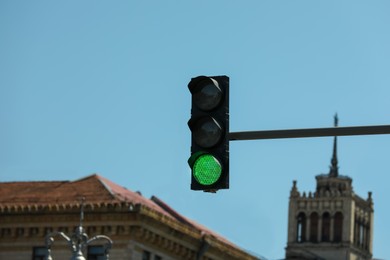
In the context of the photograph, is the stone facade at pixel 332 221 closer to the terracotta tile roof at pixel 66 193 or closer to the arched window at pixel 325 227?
the arched window at pixel 325 227

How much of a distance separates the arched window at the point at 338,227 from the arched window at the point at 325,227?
768 mm

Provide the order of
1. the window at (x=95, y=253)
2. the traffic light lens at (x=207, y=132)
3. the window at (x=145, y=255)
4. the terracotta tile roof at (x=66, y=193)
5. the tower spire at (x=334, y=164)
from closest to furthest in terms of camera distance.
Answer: the traffic light lens at (x=207, y=132), the window at (x=95, y=253), the window at (x=145, y=255), the terracotta tile roof at (x=66, y=193), the tower spire at (x=334, y=164)

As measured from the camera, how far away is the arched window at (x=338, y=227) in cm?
17812

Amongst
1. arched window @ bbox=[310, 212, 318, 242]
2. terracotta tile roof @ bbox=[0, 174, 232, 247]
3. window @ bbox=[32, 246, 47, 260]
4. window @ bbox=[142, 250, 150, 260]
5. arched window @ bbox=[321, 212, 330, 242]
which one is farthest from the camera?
arched window @ bbox=[310, 212, 318, 242]

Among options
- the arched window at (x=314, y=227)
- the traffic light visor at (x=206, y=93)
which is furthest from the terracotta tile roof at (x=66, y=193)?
the arched window at (x=314, y=227)

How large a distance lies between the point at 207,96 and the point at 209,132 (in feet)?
1.34

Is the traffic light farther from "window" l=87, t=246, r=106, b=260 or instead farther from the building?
the building

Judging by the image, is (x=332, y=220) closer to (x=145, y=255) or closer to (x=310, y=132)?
(x=145, y=255)

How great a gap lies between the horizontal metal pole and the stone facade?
152 metres

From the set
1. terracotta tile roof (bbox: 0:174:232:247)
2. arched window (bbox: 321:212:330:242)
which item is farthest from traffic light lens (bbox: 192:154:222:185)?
arched window (bbox: 321:212:330:242)

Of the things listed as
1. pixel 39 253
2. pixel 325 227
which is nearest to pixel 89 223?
pixel 39 253

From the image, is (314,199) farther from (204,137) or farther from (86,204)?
(204,137)

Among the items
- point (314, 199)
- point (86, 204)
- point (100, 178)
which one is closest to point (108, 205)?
point (86, 204)

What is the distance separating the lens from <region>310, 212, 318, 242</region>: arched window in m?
179
